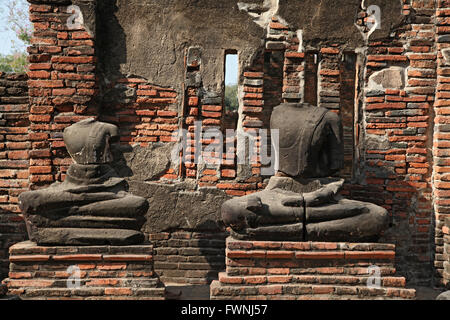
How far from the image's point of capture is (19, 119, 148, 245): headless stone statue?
4539mm

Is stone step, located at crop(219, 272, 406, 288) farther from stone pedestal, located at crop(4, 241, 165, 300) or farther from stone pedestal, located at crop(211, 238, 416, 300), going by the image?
stone pedestal, located at crop(4, 241, 165, 300)

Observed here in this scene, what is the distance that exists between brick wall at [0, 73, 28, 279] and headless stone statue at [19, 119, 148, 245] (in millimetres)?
1276

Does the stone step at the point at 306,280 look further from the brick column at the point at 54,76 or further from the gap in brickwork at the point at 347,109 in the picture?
the gap in brickwork at the point at 347,109

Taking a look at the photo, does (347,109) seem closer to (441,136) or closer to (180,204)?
(441,136)

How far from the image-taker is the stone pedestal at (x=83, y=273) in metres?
4.36

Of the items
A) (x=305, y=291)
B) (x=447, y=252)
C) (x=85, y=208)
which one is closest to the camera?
(x=305, y=291)

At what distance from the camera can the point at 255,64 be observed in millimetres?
5898

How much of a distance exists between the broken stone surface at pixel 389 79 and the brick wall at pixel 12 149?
13.3 feet

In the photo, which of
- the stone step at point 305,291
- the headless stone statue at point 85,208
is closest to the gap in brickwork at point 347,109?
the stone step at point 305,291

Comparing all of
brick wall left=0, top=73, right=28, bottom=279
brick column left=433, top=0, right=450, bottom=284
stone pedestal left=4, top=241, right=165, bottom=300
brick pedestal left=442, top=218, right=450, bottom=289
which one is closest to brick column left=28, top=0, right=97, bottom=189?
brick wall left=0, top=73, right=28, bottom=279

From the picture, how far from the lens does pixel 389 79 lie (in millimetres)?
5848

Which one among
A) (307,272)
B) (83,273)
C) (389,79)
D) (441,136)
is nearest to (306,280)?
(307,272)

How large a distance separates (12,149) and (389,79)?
4455 mm

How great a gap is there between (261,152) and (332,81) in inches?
47.0
